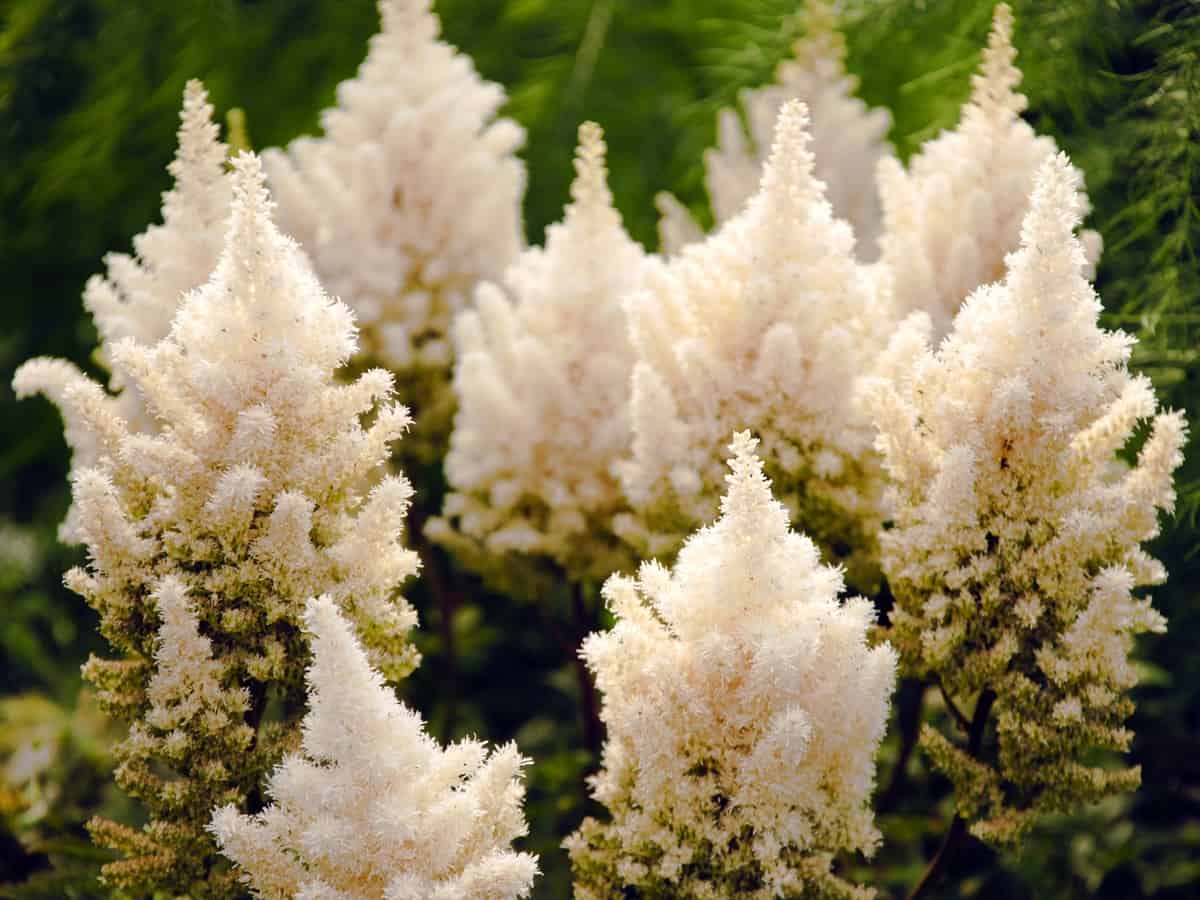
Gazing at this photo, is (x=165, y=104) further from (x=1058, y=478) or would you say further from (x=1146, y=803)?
(x=1146, y=803)

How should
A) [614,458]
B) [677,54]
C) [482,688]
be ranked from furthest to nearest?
[677,54], [482,688], [614,458]

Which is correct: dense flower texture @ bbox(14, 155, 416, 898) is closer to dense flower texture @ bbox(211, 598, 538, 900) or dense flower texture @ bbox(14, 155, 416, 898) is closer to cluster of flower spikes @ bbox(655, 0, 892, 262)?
Answer: dense flower texture @ bbox(211, 598, 538, 900)

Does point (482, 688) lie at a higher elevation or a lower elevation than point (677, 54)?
lower

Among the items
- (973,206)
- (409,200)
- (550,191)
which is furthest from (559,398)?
(550,191)

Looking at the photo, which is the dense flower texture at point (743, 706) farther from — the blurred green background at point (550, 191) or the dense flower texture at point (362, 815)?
the blurred green background at point (550, 191)

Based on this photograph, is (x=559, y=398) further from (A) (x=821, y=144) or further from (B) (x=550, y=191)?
(B) (x=550, y=191)

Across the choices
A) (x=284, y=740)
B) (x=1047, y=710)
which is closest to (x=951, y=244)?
(x=1047, y=710)

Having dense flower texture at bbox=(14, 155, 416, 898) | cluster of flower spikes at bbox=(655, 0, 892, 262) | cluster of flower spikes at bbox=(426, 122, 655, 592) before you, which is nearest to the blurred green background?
cluster of flower spikes at bbox=(655, 0, 892, 262)
